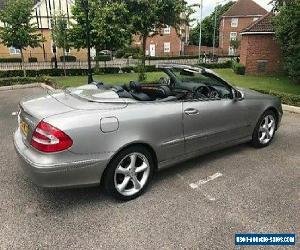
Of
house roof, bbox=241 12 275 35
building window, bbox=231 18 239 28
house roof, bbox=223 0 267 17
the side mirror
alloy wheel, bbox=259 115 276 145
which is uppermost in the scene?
house roof, bbox=223 0 267 17

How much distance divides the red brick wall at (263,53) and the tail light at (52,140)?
715 inches

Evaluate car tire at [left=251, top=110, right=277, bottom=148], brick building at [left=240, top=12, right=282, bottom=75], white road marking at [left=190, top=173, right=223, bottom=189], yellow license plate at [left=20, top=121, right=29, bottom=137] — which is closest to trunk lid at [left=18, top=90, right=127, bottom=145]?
yellow license plate at [left=20, top=121, right=29, bottom=137]

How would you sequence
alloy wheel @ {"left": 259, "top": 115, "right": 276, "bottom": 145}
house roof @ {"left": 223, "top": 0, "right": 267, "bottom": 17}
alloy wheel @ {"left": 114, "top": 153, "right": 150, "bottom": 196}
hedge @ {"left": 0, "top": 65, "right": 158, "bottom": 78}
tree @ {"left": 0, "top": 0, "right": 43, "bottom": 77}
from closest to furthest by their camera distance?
alloy wheel @ {"left": 114, "top": 153, "right": 150, "bottom": 196}
alloy wheel @ {"left": 259, "top": 115, "right": 276, "bottom": 145}
tree @ {"left": 0, "top": 0, "right": 43, "bottom": 77}
hedge @ {"left": 0, "top": 65, "right": 158, "bottom": 78}
house roof @ {"left": 223, "top": 0, "right": 267, "bottom": 17}

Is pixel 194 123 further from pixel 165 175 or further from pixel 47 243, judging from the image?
pixel 47 243

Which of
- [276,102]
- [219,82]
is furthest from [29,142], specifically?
[276,102]

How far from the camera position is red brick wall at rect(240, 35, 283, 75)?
736 inches

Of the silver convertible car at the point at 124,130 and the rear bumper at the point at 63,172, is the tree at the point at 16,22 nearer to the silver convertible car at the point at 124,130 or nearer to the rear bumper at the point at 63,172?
the silver convertible car at the point at 124,130

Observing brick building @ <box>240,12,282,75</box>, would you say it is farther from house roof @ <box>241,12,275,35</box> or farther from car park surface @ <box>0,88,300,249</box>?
car park surface @ <box>0,88,300,249</box>

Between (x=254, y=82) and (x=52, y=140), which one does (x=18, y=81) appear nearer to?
(x=254, y=82)

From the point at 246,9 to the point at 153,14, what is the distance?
37090 mm

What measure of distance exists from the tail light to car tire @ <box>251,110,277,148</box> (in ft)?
10.9

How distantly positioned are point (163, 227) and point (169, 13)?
23.5 m

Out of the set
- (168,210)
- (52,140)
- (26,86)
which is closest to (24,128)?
(52,140)

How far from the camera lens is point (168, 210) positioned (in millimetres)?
3324
